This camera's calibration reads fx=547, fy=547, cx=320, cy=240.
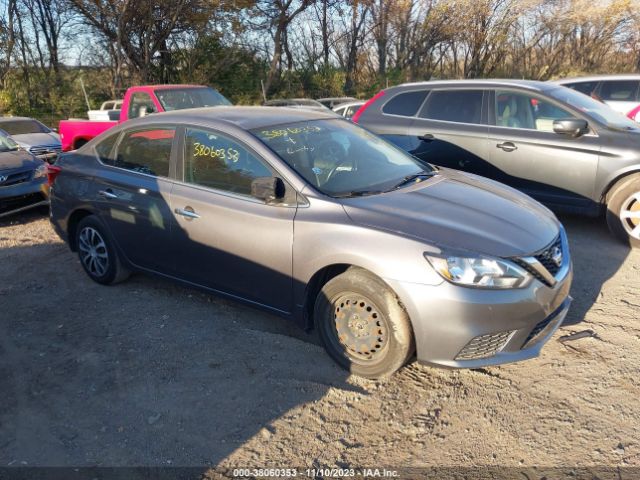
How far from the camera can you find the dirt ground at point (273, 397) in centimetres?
290

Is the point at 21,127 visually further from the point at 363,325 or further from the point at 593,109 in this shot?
the point at 363,325

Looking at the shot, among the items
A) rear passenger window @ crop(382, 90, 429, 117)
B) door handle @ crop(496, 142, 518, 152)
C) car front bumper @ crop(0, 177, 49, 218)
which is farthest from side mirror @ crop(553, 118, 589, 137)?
car front bumper @ crop(0, 177, 49, 218)

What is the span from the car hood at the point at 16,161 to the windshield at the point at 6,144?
0.34m

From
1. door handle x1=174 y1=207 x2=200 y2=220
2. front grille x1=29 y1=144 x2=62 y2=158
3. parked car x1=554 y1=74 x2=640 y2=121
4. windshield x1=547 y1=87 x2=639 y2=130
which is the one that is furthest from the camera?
front grille x1=29 y1=144 x2=62 y2=158

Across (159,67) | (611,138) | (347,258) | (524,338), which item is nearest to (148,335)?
(347,258)

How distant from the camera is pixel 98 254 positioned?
5.08 meters

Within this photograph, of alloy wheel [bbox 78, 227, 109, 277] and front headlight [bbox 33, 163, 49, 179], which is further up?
front headlight [bbox 33, 163, 49, 179]

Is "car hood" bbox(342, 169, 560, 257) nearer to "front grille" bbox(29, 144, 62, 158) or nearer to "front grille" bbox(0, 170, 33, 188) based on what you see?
"front grille" bbox(0, 170, 33, 188)

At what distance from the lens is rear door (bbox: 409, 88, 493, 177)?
21.5ft

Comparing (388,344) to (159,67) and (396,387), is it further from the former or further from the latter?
(159,67)

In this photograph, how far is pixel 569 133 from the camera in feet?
19.4

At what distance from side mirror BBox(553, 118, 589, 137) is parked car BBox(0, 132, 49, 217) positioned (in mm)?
6800

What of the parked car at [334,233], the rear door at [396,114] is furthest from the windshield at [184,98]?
the parked car at [334,233]

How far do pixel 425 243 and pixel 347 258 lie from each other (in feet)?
1.62
